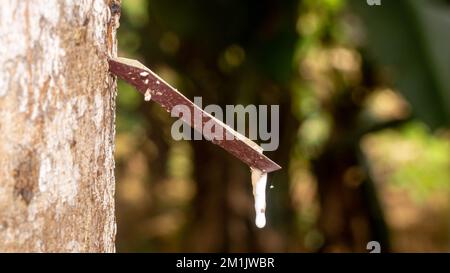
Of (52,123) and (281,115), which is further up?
(281,115)

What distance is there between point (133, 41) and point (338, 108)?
75 centimetres

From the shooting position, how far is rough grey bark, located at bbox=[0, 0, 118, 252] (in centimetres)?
51

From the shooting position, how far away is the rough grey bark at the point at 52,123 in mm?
511

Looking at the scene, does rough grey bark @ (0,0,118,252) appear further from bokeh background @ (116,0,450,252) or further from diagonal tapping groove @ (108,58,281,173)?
bokeh background @ (116,0,450,252)

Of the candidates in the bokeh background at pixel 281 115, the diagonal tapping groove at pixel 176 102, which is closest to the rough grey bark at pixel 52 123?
the diagonal tapping groove at pixel 176 102

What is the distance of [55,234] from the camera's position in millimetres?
533

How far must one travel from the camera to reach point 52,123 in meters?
0.52

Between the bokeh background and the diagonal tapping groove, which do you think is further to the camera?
the bokeh background

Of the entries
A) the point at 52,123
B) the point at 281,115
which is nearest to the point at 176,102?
the point at 52,123

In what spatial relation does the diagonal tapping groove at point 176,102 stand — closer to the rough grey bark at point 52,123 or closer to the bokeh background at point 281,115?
the rough grey bark at point 52,123

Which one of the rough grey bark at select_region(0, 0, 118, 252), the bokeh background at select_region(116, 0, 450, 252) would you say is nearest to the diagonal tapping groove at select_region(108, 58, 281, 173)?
the rough grey bark at select_region(0, 0, 118, 252)

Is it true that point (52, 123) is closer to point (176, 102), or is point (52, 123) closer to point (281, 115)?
point (176, 102)
